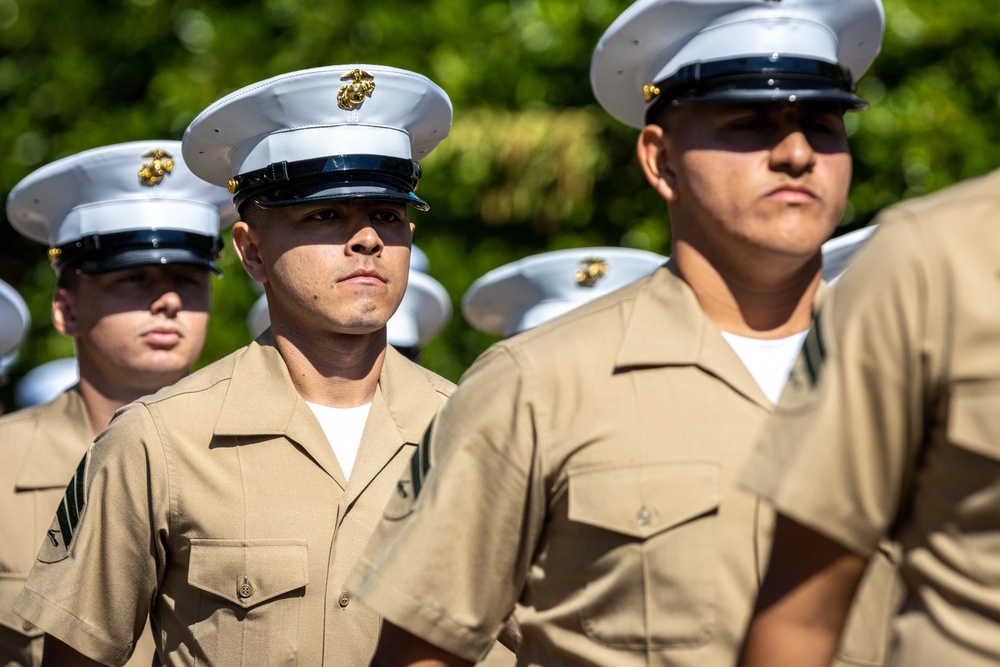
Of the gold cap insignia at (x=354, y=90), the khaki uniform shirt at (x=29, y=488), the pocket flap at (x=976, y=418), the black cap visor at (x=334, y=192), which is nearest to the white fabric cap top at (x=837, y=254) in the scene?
the black cap visor at (x=334, y=192)

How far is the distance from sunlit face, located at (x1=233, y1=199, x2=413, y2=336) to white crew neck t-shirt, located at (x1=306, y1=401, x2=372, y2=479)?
19 centimetres

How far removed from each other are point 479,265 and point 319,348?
14.2ft

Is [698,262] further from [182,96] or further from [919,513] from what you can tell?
[182,96]

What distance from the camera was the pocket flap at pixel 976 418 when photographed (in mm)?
1790

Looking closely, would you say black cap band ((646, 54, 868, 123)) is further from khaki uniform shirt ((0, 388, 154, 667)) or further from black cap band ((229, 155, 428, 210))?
khaki uniform shirt ((0, 388, 154, 667))

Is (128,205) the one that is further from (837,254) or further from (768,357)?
(768,357)

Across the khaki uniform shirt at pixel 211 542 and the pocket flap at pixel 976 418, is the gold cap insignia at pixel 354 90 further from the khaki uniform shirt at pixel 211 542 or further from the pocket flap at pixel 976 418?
the pocket flap at pixel 976 418

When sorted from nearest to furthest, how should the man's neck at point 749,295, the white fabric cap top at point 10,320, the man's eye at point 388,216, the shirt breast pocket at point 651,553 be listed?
the shirt breast pocket at point 651,553 → the man's neck at point 749,295 → the man's eye at point 388,216 → the white fabric cap top at point 10,320

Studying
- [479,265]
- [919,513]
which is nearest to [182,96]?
[479,265]

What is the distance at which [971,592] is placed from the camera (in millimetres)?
1815

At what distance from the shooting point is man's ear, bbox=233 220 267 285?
12.2 ft

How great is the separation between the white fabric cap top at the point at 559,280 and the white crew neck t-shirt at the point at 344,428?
6.59 ft

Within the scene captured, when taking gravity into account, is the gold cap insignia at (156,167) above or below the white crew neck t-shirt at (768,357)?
below

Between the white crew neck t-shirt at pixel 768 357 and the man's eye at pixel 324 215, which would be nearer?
the white crew neck t-shirt at pixel 768 357
